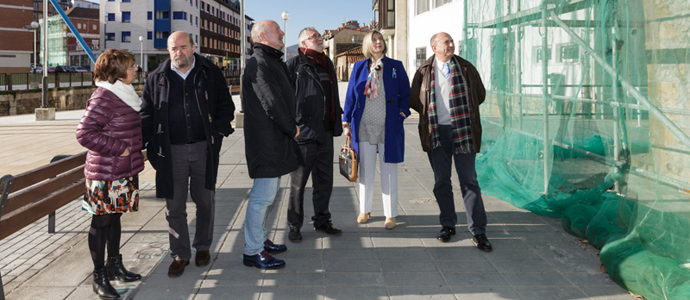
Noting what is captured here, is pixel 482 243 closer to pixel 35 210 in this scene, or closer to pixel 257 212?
pixel 257 212

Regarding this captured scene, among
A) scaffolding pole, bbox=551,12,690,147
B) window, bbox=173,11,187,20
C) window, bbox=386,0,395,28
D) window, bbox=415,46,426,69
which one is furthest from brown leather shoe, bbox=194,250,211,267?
window, bbox=173,11,187,20

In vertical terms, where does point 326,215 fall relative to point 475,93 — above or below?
below

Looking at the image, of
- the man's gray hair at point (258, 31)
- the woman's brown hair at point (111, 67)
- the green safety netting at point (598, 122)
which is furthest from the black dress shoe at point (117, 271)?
the green safety netting at point (598, 122)

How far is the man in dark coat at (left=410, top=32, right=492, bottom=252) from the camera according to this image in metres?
4.91

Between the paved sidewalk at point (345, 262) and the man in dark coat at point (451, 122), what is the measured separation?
0.29 m

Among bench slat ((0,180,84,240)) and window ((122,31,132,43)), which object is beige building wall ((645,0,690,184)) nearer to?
bench slat ((0,180,84,240))

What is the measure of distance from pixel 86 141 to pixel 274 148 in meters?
1.26

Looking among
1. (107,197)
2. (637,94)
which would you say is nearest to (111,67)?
(107,197)

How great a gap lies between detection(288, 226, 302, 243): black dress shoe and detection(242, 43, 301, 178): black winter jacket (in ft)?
3.22

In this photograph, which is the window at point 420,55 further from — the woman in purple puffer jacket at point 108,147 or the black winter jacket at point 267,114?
the woman in purple puffer jacket at point 108,147

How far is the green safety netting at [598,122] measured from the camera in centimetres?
384

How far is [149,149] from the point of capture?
164 inches

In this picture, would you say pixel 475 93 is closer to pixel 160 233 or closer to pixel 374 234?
pixel 374 234

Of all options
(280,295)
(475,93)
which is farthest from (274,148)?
(475,93)
